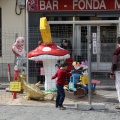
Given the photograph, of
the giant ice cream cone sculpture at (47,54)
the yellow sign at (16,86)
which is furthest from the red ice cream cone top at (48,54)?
the yellow sign at (16,86)

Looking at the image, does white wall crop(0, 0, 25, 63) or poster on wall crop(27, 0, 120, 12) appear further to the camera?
white wall crop(0, 0, 25, 63)

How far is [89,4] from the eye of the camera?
14.4 m

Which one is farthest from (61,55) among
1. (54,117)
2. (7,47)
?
(7,47)

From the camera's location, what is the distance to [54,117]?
7.66 metres

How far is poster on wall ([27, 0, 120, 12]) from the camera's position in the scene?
14336mm

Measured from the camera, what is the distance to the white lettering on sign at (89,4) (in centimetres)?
1438

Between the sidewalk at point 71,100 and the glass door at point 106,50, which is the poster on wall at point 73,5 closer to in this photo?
the glass door at point 106,50

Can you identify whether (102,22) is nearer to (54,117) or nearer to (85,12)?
(85,12)

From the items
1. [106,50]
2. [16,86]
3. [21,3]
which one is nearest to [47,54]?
[16,86]

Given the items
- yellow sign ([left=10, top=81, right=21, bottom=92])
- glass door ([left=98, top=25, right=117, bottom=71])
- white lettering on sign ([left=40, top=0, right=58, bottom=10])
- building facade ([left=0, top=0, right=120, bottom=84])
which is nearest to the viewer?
Answer: yellow sign ([left=10, top=81, right=21, bottom=92])

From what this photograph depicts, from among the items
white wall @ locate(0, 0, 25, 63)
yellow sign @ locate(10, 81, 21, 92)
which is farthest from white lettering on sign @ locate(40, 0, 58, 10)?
yellow sign @ locate(10, 81, 21, 92)

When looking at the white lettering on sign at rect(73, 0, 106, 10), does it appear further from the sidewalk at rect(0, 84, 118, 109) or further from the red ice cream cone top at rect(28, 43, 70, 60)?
the red ice cream cone top at rect(28, 43, 70, 60)

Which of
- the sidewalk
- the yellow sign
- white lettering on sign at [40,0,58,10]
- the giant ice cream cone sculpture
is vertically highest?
white lettering on sign at [40,0,58,10]

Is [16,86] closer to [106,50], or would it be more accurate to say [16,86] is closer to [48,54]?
[48,54]
